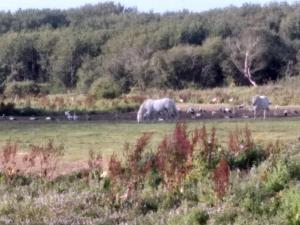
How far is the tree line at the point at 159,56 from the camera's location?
61938mm

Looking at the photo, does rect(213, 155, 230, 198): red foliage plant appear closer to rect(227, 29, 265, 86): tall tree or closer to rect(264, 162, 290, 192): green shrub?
rect(264, 162, 290, 192): green shrub

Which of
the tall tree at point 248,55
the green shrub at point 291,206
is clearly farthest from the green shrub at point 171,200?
the tall tree at point 248,55

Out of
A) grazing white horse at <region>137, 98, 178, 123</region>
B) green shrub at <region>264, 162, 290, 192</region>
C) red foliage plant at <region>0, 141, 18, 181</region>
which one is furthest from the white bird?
green shrub at <region>264, 162, 290, 192</region>

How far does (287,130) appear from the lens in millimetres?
23969

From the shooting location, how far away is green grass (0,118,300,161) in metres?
19.8

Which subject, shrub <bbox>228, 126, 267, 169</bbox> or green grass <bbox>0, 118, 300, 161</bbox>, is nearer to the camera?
→ shrub <bbox>228, 126, 267, 169</bbox>

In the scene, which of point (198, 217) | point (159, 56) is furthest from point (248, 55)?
point (198, 217)

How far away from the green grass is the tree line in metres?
26.4

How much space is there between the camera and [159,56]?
203 feet

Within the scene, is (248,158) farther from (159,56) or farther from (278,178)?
(159,56)

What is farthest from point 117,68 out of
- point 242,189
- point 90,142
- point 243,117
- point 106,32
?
point 242,189

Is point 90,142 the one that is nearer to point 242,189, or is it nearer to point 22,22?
point 242,189

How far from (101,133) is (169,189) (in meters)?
11.1

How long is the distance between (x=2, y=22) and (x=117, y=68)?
36.5 meters
